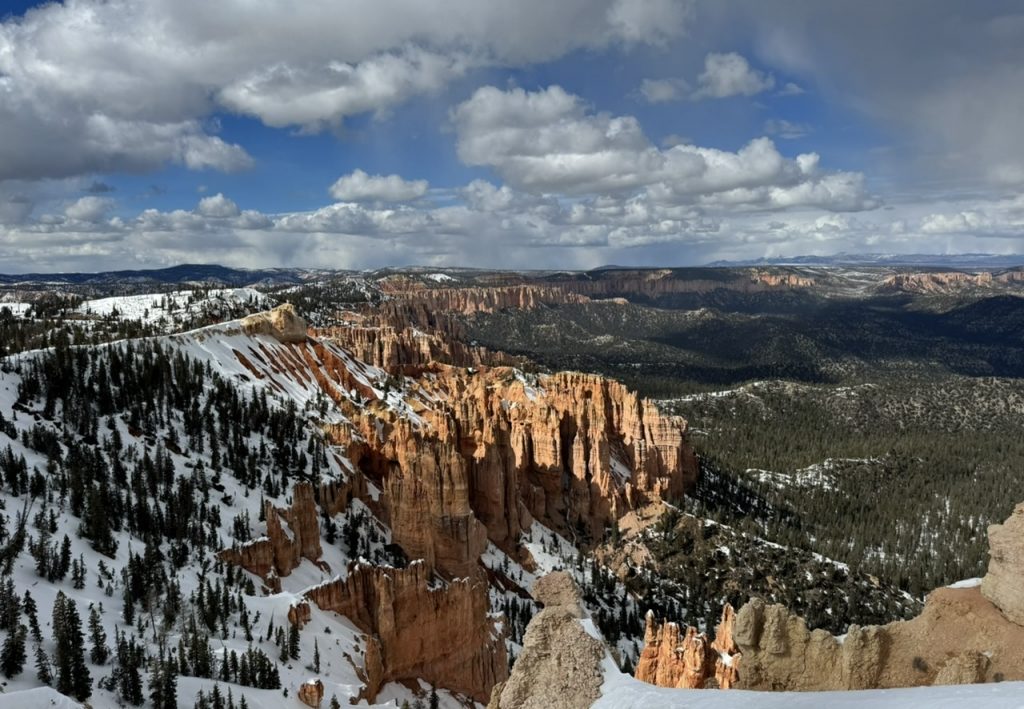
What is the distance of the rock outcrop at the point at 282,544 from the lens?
1569 inches

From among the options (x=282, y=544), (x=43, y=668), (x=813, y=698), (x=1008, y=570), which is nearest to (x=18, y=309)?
(x=282, y=544)

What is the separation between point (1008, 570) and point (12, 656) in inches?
1216

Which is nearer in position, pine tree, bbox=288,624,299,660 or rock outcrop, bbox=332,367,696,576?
pine tree, bbox=288,624,299,660

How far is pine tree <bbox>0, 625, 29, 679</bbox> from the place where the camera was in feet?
73.0

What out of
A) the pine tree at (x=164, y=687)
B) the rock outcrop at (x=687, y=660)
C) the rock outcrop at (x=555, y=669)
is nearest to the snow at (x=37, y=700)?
Answer: the pine tree at (x=164, y=687)

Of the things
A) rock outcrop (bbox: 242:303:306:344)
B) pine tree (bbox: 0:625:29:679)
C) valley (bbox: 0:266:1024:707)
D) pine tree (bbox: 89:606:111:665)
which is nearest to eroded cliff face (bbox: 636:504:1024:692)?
valley (bbox: 0:266:1024:707)

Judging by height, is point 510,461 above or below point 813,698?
below

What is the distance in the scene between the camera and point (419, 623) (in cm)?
3975

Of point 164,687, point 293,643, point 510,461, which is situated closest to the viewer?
point 164,687

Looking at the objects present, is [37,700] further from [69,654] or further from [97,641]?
[97,641]

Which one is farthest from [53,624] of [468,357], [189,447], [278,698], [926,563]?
[468,357]

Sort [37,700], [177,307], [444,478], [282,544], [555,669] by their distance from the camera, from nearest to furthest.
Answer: [555,669], [37,700], [282,544], [444,478], [177,307]

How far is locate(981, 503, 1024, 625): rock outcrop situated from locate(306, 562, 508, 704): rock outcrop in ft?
96.1

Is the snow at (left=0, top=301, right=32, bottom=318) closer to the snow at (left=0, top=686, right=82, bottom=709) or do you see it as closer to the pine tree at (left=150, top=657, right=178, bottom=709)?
the pine tree at (left=150, top=657, right=178, bottom=709)
